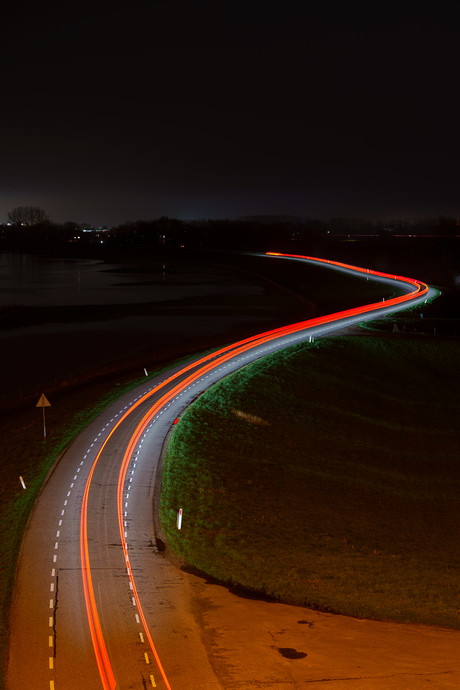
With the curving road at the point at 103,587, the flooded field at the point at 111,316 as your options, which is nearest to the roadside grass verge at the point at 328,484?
the curving road at the point at 103,587

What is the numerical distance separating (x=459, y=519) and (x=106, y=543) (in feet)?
57.7

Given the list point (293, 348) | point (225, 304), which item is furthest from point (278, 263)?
point (293, 348)

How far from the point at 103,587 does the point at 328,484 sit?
15997mm

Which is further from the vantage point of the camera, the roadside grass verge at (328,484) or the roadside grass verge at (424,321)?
the roadside grass verge at (424,321)

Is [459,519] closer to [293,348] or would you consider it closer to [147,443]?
[147,443]

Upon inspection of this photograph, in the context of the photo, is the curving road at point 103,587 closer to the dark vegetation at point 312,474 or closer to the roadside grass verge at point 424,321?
the dark vegetation at point 312,474

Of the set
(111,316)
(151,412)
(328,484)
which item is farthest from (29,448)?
(111,316)

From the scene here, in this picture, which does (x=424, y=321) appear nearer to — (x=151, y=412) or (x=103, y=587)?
(x=151, y=412)

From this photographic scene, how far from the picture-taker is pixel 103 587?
1842 centimetres

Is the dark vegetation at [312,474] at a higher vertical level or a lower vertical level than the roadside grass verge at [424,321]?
lower

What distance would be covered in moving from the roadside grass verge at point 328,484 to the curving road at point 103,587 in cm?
184

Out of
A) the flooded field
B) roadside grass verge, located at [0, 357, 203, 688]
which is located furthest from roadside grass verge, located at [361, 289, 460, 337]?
roadside grass verge, located at [0, 357, 203, 688]

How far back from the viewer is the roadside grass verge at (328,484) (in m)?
20.0

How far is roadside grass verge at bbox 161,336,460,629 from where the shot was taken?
65.7ft
